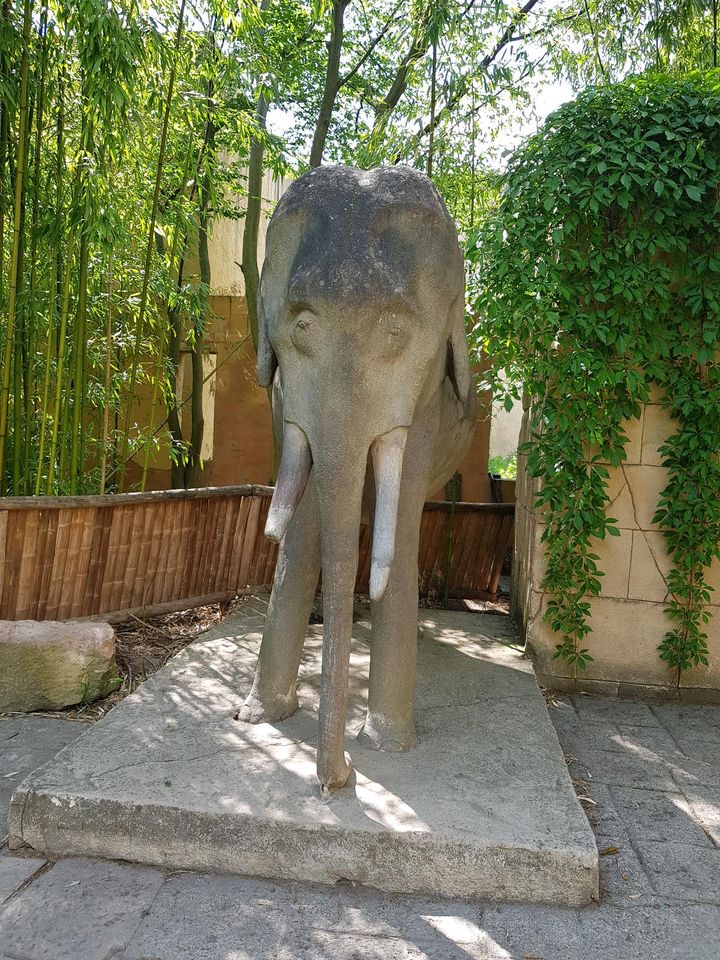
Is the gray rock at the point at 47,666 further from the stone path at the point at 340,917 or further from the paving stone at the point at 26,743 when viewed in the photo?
the stone path at the point at 340,917

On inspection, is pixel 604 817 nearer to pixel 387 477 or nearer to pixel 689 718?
pixel 689 718

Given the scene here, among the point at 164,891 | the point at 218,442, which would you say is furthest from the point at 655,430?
the point at 218,442

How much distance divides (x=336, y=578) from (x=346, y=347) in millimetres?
734

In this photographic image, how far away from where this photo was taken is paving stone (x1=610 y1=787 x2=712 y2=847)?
2.86 meters

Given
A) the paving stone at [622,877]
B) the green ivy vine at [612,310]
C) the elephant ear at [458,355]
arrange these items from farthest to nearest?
the green ivy vine at [612,310] → the elephant ear at [458,355] → the paving stone at [622,877]

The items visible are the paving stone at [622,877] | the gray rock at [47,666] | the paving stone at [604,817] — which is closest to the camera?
the paving stone at [622,877]

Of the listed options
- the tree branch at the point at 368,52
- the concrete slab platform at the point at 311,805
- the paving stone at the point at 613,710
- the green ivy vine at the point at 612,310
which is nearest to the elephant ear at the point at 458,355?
the green ivy vine at the point at 612,310

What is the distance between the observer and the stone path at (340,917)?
2111 millimetres

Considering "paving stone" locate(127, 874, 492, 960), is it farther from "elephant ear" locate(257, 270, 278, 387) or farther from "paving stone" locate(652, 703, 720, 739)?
"paving stone" locate(652, 703, 720, 739)

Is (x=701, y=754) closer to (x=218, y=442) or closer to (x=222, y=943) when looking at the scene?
(x=222, y=943)

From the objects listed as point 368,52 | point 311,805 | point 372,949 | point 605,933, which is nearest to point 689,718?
point 605,933

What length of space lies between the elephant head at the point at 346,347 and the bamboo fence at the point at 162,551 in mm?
2294

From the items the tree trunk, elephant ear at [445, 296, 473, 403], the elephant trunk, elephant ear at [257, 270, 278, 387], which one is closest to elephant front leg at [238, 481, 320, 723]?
elephant ear at [257, 270, 278, 387]

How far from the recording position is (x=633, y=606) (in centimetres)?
435
